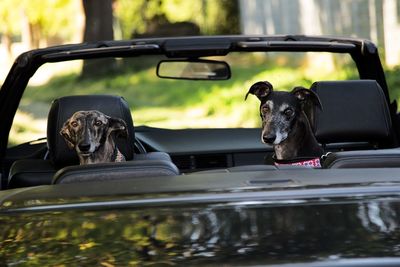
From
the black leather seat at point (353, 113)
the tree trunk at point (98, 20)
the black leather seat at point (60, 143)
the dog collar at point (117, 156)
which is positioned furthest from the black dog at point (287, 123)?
the tree trunk at point (98, 20)

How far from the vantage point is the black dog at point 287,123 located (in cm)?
647

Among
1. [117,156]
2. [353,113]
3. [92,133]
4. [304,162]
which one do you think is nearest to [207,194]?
[304,162]

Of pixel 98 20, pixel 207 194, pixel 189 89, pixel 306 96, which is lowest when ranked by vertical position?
pixel 207 194

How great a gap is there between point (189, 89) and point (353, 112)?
2225cm

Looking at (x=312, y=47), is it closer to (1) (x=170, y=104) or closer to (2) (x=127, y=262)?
(2) (x=127, y=262)

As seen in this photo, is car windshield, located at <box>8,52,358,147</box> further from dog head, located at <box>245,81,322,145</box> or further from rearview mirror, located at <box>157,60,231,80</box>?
dog head, located at <box>245,81,322,145</box>

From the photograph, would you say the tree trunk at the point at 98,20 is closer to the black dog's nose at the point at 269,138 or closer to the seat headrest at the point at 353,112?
the black dog's nose at the point at 269,138

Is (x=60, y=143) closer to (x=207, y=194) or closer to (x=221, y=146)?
(x=221, y=146)

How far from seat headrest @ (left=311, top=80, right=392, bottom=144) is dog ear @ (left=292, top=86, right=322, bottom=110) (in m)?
0.08

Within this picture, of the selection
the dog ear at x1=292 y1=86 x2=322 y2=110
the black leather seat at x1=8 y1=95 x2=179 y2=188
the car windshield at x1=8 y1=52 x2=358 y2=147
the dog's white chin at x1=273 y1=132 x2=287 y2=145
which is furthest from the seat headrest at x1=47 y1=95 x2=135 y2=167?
the car windshield at x1=8 y1=52 x2=358 y2=147

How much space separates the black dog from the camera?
6.47m

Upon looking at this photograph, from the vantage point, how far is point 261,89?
656 centimetres

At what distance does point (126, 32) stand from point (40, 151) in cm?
3894

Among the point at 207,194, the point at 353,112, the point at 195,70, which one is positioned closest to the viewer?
the point at 207,194
